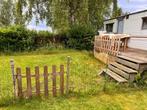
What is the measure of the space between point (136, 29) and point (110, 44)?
20.4ft

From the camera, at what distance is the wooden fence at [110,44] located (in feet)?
30.9

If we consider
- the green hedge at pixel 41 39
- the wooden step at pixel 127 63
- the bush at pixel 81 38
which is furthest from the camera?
the bush at pixel 81 38

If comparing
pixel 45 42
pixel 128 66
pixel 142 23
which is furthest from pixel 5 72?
pixel 142 23

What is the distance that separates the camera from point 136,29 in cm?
1543

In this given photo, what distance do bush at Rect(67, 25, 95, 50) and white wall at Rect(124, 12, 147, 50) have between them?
9.62 ft

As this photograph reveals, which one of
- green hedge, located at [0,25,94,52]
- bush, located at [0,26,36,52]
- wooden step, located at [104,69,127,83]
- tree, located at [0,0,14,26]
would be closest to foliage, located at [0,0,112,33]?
green hedge, located at [0,25,94,52]

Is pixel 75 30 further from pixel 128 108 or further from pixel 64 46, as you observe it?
pixel 128 108

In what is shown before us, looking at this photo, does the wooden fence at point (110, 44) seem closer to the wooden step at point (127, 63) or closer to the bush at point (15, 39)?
the wooden step at point (127, 63)

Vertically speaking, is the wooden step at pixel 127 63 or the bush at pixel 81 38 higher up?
the bush at pixel 81 38

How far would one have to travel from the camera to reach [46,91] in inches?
206

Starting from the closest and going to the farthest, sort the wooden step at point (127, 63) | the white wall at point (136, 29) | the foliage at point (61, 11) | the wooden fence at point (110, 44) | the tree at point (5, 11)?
the wooden step at point (127, 63) < the wooden fence at point (110, 44) < the white wall at point (136, 29) < the foliage at point (61, 11) < the tree at point (5, 11)

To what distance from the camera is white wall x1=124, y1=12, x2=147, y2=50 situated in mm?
12551

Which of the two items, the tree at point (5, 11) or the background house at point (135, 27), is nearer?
the background house at point (135, 27)

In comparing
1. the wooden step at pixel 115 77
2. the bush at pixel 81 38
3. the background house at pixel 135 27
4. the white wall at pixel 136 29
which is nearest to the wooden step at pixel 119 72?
the wooden step at pixel 115 77
